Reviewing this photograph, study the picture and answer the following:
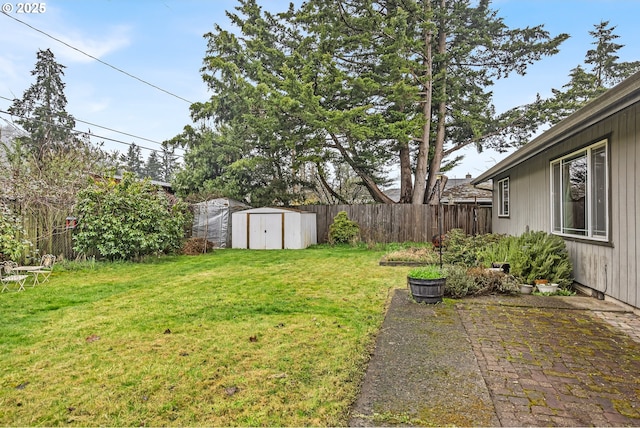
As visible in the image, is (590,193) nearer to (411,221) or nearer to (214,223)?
(411,221)

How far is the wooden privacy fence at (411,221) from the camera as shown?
548 inches

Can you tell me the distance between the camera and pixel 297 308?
4.63 metres

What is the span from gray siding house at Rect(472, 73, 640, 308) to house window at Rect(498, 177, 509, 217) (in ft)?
11.0

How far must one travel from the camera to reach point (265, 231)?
42.2 ft

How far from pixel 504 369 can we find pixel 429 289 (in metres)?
2.01

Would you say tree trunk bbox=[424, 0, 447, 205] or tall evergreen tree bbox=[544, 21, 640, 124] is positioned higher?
tall evergreen tree bbox=[544, 21, 640, 124]

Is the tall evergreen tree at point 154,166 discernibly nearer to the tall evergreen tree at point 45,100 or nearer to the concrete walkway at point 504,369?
the tall evergreen tree at point 45,100

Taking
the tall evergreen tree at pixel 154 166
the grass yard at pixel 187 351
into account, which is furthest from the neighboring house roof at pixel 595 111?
the tall evergreen tree at pixel 154 166

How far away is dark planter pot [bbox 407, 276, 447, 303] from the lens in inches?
185

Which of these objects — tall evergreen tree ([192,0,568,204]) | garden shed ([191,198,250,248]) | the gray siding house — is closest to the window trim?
the gray siding house

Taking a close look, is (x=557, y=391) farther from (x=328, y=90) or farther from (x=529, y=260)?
(x=328, y=90)

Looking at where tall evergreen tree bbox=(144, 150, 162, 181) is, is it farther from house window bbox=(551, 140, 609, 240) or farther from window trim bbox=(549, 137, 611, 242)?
window trim bbox=(549, 137, 611, 242)
